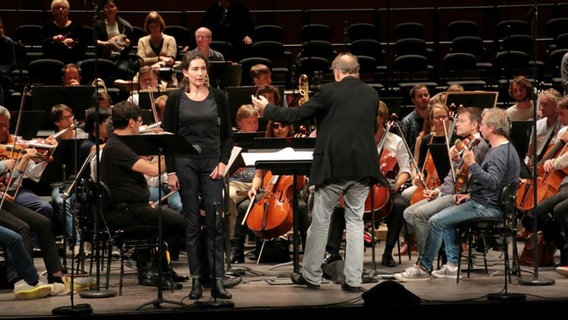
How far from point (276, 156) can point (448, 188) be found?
1465mm

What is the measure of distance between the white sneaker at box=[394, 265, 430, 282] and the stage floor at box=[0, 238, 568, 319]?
8 centimetres

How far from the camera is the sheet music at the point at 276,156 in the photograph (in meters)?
6.72

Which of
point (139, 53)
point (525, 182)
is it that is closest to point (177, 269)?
point (525, 182)

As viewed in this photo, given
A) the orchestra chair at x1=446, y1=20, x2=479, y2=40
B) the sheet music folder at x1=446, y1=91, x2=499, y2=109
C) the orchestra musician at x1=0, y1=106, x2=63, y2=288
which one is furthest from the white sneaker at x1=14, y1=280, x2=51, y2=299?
the orchestra chair at x1=446, y1=20, x2=479, y2=40

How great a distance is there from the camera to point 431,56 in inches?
524

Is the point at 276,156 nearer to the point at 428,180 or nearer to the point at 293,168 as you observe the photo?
the point at 293,168

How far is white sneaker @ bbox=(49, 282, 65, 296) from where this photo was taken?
21.6ft

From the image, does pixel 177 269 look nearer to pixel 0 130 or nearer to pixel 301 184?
pixel 301 184

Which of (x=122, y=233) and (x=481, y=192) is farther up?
(x=481, y=192)

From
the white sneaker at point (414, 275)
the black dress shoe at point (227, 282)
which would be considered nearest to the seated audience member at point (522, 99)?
the white sneaker at point (414, 275)

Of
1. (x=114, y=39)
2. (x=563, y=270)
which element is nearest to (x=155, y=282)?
(x=563, y=270)

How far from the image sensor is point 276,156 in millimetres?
6734

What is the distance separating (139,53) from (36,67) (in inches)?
47.9

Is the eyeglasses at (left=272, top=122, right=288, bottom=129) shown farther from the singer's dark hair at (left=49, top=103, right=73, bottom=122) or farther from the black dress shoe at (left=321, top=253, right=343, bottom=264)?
the singer's dark hair at (left=49, top=103, right=73, bottom=122)
